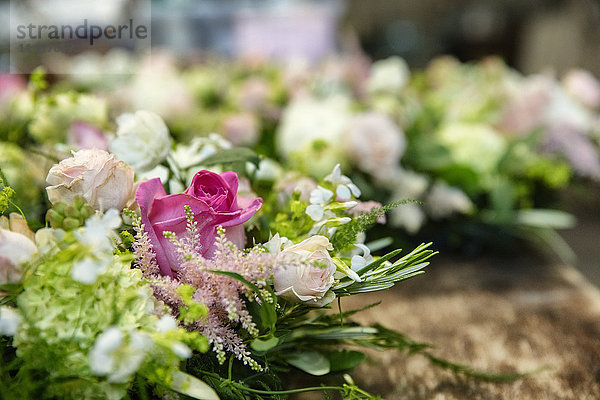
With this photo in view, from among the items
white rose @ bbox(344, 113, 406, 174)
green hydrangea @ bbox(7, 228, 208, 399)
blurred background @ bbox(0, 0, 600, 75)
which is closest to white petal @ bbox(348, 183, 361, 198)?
green hydrangea @ bbox(7, 228, 208, 399)

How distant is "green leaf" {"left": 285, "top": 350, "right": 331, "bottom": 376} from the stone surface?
87 mm

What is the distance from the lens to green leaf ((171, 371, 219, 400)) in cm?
38

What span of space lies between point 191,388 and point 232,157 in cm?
28

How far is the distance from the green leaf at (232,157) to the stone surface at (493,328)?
30 centimetres

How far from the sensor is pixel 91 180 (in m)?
0.42

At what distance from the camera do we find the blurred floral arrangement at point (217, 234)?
352 millimetres

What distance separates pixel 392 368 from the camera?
2.04 ft

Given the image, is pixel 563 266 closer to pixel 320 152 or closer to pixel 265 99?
pixel 320 152

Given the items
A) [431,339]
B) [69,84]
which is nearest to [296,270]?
[431,339]

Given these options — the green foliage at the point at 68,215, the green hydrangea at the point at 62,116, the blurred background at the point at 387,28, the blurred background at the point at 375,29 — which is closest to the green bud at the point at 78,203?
the green foliage at the point at 68,215

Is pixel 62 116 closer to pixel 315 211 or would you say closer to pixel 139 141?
pixel 139 141

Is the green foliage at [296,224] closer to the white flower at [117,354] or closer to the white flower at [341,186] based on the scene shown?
the white flower at [341,186]

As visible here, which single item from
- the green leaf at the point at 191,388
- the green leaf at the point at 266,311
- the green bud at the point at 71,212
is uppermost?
the green bud at the point at 71,212

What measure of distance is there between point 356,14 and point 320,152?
332cm
